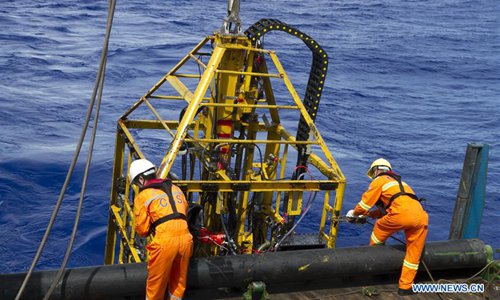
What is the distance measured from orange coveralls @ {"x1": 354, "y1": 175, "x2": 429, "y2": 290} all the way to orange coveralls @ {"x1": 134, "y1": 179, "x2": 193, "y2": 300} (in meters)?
2.21

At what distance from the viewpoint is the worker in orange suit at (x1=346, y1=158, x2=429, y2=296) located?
729cm

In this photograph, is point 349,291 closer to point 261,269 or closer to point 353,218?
→ point 353,218

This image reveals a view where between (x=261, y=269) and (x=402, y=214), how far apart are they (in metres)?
1.66

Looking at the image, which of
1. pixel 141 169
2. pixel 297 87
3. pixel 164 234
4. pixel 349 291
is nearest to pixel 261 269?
pixel 349 291

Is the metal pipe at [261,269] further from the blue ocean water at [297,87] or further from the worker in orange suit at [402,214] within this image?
the blue ocean water at [297,87]

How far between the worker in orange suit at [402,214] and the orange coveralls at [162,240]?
2211 millimetres

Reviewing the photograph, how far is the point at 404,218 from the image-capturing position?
7.27m

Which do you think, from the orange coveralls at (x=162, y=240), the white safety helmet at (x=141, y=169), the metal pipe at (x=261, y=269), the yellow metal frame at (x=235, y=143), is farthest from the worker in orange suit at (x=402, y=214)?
the white safety helmet at (x=141, y=169)

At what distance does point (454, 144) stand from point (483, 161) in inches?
567

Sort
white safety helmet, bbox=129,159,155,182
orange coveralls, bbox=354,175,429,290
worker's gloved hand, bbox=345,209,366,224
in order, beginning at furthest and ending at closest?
1. worker's gloved hand, bbox=345,209,366,224
2. orange coveralls, bbox=354,175,429,290
3. white safety helmet, bbox=129,159,155,182

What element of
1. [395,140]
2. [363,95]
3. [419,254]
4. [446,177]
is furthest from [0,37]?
[419,254]

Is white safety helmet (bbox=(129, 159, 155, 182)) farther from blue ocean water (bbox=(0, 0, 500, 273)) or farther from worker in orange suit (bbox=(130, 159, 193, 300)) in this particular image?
blue ocean water (bbox=(0, 0, 500, 273))

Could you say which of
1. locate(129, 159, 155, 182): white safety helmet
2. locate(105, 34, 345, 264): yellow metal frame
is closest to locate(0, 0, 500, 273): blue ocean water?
locate(105, 34, 345, 264): yellow metal frame

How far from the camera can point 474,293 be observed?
752 cm
